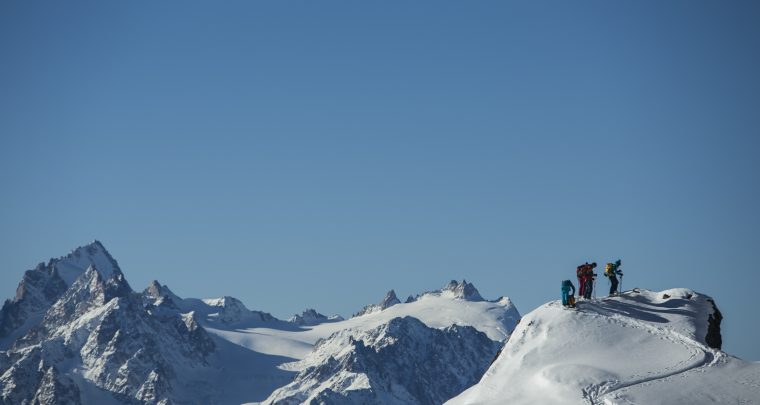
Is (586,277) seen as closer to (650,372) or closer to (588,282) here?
(588,282)

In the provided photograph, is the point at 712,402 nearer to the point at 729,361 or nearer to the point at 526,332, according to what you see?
the point at 729,361

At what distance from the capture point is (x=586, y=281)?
90000 millimetres

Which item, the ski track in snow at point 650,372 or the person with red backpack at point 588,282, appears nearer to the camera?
the ski track in snow at point 650,372

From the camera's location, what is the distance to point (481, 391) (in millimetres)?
80000

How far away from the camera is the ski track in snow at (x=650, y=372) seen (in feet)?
244

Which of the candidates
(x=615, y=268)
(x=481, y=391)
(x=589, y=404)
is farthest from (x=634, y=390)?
(x=615, y=268)

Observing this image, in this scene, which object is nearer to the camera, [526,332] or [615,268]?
[526,332]

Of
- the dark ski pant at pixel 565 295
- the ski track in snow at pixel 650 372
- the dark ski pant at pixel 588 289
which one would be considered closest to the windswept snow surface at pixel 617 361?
the ski track in snow at pixel 650 372

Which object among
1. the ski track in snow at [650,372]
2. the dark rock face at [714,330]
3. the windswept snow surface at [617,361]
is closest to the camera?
the ski track in snow at [650,372]

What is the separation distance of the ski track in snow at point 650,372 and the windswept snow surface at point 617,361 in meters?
0.06

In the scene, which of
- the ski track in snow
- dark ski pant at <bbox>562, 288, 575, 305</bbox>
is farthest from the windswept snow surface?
dark ski pant at <bbox>562, 288, 575, 305</bbox>

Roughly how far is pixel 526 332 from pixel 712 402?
1421 centimetres

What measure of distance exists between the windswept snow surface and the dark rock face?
460 mm

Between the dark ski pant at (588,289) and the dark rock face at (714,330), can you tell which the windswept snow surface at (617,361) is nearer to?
the dark rock face at (714,330)
